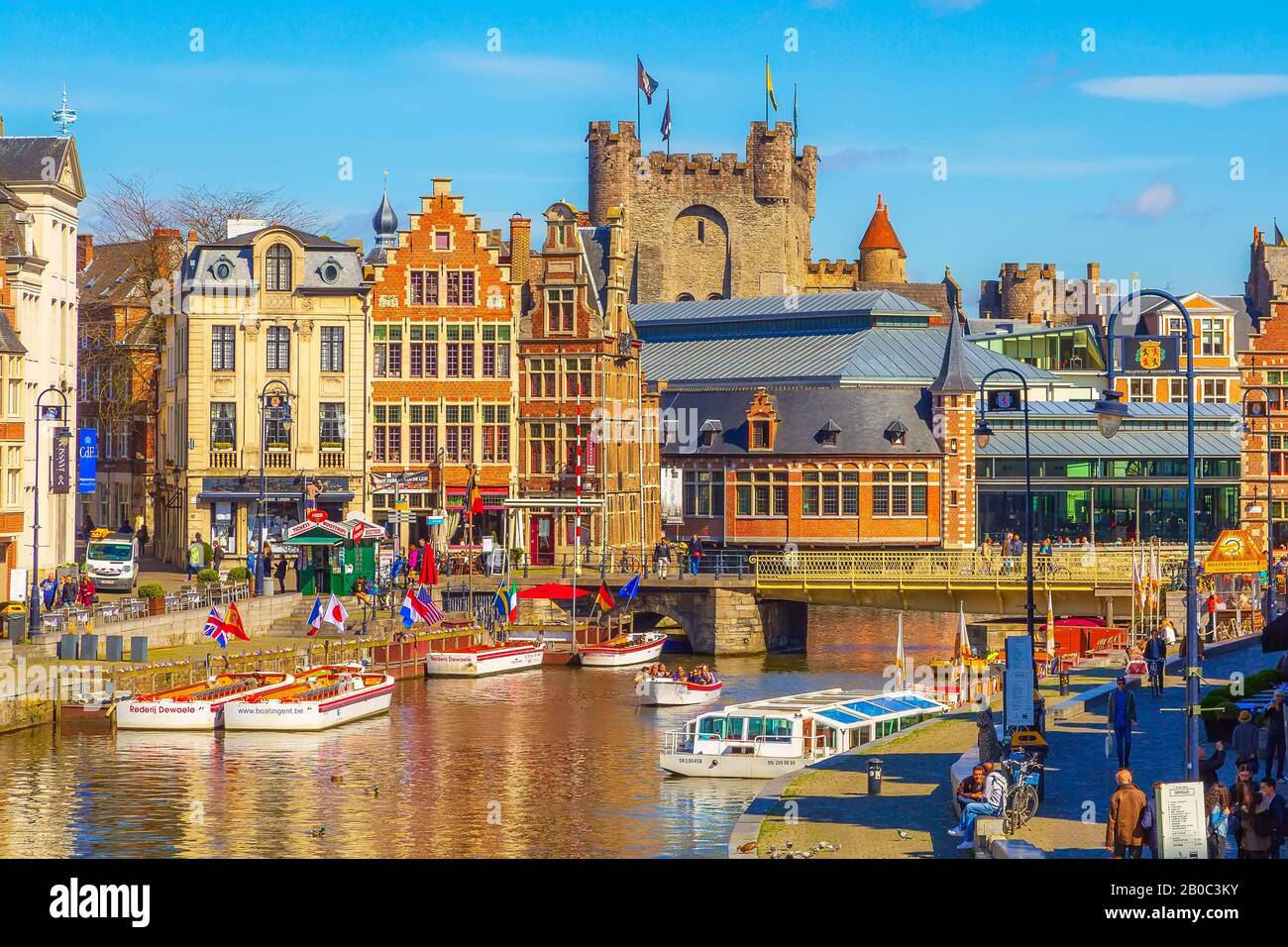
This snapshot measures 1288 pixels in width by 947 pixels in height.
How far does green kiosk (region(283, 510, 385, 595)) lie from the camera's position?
75.6 meters

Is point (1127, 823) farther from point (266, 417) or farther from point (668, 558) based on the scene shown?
point (266, 417)

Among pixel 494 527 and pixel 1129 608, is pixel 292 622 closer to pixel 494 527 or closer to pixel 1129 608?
pixel 494 527

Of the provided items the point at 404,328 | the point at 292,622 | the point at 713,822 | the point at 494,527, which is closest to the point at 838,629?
the point at 494,527

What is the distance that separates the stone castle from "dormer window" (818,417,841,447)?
43.2 m

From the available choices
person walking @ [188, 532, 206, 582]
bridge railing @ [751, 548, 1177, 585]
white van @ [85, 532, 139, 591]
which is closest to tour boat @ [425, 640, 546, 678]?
white van @ [85, 532, 139, 591]

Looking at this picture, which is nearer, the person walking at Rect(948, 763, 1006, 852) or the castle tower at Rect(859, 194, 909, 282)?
the person walking at Rect(948, 763, 1006, 852)

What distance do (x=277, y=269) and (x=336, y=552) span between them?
15757mm

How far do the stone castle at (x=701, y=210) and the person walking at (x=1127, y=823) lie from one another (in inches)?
4516

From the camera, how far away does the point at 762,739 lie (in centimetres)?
5150

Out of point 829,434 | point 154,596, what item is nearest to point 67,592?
point 154,596

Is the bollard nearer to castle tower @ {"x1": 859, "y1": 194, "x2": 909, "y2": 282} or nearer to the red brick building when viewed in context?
the red brick building

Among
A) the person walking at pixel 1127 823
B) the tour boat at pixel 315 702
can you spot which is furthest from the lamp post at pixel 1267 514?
the person walking at pixel 1127 823
